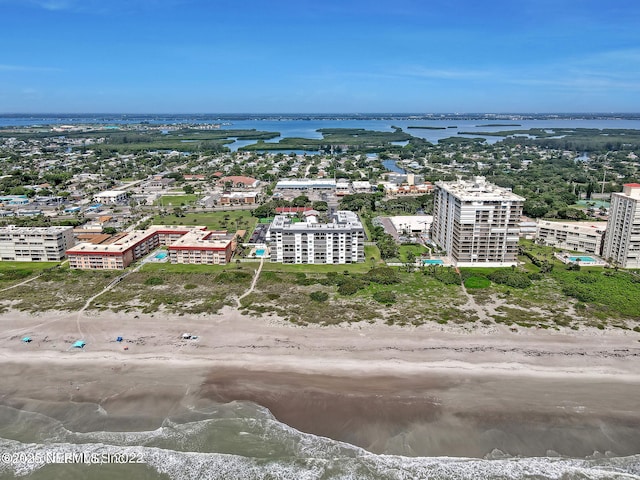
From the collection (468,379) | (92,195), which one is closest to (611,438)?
(468,379)

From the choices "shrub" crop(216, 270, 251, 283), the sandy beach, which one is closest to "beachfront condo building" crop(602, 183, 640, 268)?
the sandy beach

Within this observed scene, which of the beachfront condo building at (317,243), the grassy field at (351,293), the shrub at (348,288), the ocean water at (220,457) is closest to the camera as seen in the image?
the ocean water at (220,457)

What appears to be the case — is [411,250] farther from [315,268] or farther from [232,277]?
[232,277]

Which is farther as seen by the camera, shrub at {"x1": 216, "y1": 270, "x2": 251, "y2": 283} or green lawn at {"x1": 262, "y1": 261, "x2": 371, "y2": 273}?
green lawn at {"x1": 262, "y1": 261, "x2": 371, "y2": 273}

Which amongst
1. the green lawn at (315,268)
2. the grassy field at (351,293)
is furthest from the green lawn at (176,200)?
the green lawn at (315,268)

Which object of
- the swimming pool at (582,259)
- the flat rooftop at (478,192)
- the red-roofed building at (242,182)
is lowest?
the swimming pool at (582,259)

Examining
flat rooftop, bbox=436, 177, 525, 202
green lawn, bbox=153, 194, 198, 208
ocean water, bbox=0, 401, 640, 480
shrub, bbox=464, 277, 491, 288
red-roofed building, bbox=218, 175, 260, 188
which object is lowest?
ocean water, bbox=0, 401, 640, 480

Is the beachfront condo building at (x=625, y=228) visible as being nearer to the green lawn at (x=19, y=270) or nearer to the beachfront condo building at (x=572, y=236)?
the beachfront condo building at (x=572, y=236)

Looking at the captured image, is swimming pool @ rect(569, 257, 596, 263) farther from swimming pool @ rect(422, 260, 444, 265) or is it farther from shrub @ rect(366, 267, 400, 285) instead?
shrub @ rect(366, 267, 400, 285)
